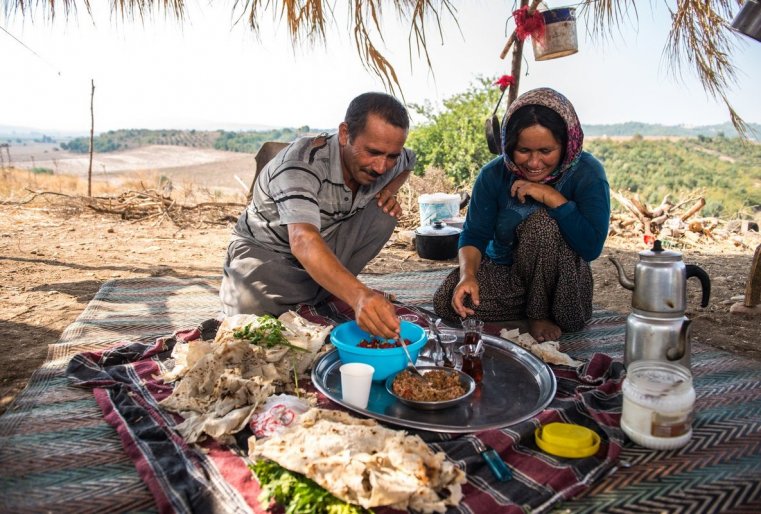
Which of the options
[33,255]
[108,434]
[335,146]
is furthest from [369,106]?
[33,255]

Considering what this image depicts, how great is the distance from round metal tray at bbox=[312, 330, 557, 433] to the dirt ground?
4.74 feet

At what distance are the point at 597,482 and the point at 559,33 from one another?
4.03m

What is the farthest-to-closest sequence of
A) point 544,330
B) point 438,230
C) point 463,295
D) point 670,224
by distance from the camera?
point 670,224
point 438,230
point 544,330
point 463,295

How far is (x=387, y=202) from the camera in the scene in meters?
3.51

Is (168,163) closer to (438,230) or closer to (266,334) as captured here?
(438,230)

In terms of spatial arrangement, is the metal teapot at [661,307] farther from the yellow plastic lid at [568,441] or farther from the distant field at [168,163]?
the distant field at [168,163]

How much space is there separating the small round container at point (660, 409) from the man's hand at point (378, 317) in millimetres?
832

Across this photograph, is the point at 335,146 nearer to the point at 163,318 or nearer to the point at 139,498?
the point at 163,318

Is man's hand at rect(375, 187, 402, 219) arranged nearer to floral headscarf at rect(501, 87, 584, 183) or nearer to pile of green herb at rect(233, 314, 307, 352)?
floral headscarf at rect(501, 87, 584, 183)

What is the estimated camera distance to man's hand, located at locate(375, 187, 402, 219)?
3.49 m

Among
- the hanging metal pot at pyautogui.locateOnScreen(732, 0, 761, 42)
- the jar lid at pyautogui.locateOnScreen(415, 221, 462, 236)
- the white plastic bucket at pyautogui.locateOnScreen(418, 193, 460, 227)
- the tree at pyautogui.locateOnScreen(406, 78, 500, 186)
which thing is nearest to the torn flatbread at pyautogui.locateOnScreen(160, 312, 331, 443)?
the jar lid at pyautogui.locateOnScreen(415, 221, 462, 236)

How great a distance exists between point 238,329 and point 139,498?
36.7 inches

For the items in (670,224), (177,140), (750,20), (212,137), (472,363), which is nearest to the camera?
(472,363)

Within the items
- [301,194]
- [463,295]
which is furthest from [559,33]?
[301,194]
